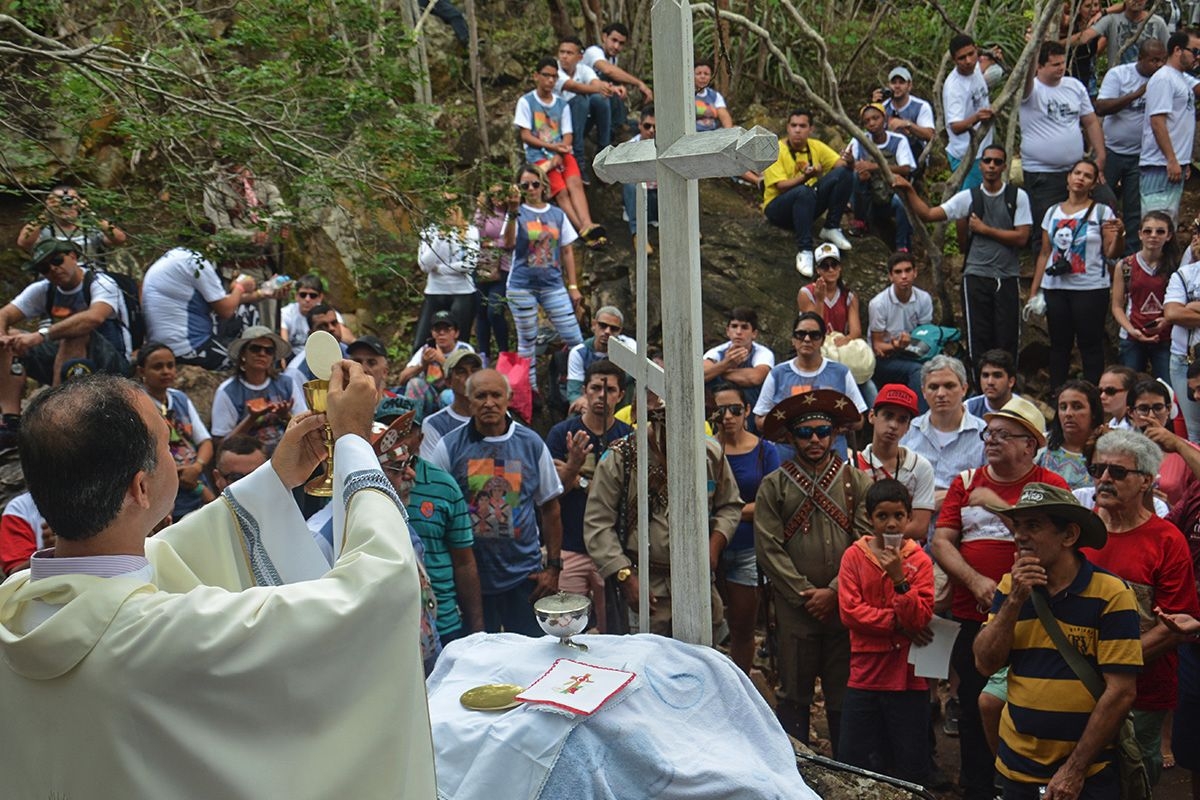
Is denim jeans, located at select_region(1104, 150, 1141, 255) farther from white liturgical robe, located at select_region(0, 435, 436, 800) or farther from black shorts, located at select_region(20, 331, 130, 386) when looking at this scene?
white liturgical robe, located at select_region(0, 435, 436, 800)

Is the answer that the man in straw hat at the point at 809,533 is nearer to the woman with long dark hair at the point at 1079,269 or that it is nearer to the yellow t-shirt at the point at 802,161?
the woman with long dark hair at the point at 1079,269

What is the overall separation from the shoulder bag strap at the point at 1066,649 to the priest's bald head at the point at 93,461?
131 inches

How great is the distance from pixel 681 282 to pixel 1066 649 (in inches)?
85.5

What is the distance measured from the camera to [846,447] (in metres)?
7.57

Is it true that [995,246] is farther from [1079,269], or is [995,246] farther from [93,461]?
[93,461]

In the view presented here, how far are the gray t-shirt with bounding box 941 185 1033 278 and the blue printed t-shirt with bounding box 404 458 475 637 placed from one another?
5485 mm

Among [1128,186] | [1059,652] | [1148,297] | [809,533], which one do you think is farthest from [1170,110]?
[1059,652]

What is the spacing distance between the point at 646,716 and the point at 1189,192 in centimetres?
1103

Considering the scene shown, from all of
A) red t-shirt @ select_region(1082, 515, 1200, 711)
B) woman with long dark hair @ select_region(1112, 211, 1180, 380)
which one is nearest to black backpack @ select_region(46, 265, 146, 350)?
red t-shirt @ select_region(1082, 515, 1200, 711)

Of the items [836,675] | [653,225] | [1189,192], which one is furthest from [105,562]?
[1189,192]

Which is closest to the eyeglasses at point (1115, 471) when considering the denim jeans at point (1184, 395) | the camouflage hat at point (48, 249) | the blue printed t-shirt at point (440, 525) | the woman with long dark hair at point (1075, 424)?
the woman with long dark hair at point (1075, 424)

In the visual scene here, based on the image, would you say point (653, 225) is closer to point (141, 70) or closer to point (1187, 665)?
point (141, 70)

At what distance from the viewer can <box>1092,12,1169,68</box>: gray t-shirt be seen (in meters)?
11.7

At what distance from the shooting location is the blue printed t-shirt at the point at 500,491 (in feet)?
20.7
